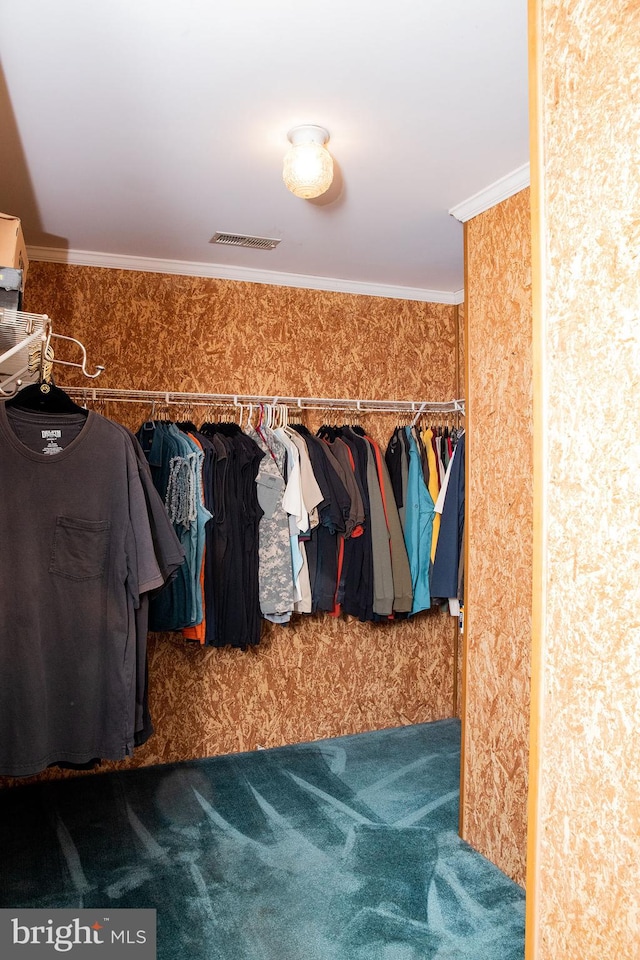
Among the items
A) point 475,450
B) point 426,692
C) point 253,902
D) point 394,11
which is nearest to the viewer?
point 394,11

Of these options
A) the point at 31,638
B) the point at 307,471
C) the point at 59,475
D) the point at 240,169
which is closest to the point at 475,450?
the point at 307,471

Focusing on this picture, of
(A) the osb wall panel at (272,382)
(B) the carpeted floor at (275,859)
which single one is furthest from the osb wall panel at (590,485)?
(A) the osb wall panel at (272,382)

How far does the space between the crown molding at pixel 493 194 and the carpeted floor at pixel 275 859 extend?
8.20ft

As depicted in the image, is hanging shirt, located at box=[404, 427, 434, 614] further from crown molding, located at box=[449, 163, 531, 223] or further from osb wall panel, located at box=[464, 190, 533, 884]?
crown molding, located at box=[449, 163, 531, 223]

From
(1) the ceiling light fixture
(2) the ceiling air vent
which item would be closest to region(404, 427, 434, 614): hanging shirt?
(2) the ceiling air vent

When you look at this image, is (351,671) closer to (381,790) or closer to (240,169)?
(381,790)

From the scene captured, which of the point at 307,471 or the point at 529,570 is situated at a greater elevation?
the point at 307,471

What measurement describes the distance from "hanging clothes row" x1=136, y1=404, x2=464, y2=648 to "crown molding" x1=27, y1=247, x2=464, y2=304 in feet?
2.61

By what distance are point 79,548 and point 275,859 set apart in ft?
4.66

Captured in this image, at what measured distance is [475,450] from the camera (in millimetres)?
2723

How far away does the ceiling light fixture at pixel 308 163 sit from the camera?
87.6 inches

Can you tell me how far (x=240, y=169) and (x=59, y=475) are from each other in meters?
1.34

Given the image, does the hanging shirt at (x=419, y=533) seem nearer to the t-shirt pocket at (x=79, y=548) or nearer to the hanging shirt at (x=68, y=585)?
the hanging shirt at (x=68, y=585)

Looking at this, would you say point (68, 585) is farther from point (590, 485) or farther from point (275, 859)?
point (590, 485)
